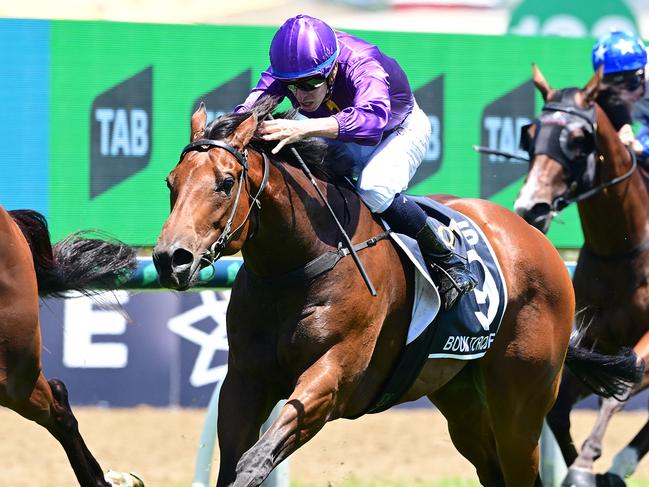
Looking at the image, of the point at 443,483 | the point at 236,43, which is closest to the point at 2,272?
the point at 443,483

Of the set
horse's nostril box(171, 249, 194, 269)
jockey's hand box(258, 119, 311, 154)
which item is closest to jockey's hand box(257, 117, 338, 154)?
jockey's hand box(258, 119, 311, 154)

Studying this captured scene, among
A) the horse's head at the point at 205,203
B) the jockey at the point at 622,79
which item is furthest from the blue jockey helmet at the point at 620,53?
the horse's head at the point at 205,203

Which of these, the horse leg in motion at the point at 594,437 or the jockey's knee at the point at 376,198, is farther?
the horse leg in motion at the point at 594,437

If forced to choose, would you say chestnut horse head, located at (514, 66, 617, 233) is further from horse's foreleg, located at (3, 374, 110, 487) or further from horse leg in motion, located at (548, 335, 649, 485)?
horse's foreleg, located at (3, 374, 110, 487)

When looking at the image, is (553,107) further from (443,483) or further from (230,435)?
(230,435)

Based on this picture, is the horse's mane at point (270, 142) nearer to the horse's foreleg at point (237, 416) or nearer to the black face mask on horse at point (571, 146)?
the horse's foreleg at point (237, 416)

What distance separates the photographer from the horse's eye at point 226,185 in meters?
3.26

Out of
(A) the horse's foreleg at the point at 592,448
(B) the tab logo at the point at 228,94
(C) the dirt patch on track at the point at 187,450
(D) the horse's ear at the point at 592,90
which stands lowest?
(C) the dirt patch on track at the point at 187,450

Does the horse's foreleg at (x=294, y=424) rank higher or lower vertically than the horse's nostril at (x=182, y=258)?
lower

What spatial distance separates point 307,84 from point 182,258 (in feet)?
2.55

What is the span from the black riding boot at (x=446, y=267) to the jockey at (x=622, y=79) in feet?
6.19

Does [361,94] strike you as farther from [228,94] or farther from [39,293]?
[228,94]

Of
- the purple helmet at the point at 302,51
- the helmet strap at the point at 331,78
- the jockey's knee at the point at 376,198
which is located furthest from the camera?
the jockey's knee at the point at 376,198

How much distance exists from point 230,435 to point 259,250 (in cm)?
57
